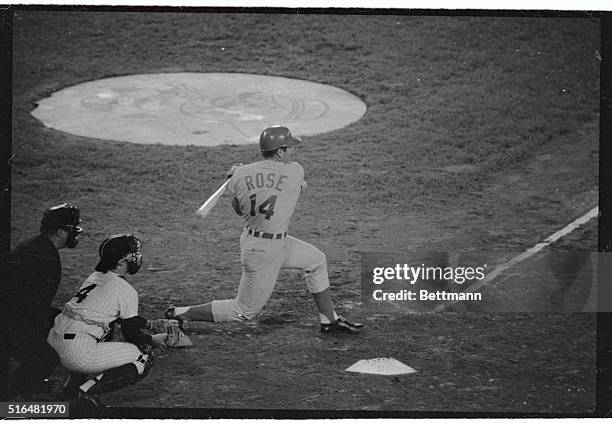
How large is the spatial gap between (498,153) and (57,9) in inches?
154

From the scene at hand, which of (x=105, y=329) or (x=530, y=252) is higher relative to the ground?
(x=530, y=252)

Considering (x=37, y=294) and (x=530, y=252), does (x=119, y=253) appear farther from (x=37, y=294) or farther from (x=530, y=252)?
(x=530, y=252)

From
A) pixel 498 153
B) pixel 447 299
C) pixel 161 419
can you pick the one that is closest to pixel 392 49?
pixel 498 153

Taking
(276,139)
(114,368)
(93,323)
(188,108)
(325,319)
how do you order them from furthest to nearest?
(188,108), (325,319), (276,139), (114,368), (93,323)

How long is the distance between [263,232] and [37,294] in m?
1.74

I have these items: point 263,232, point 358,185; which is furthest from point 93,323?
point 358,185

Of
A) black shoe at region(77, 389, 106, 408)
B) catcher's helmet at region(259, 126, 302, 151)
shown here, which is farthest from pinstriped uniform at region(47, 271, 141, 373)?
catcher's helmet at region(259, 126, 302, 151)

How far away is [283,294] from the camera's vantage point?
33.5 feet

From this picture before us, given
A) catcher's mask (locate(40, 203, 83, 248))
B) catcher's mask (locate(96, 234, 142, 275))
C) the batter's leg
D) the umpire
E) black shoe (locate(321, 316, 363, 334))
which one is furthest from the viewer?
black shoe (locate(321, 316, 363, 334))

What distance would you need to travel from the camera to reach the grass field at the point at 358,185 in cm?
962

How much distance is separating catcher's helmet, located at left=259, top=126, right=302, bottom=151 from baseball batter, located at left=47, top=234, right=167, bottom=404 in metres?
1.22

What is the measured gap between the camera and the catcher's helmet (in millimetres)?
9625

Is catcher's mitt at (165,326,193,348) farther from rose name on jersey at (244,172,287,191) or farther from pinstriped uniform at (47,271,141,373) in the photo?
rose name on jersey at (244,172,287,191)

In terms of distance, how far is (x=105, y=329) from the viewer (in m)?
9.27
